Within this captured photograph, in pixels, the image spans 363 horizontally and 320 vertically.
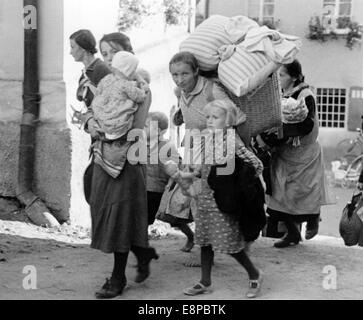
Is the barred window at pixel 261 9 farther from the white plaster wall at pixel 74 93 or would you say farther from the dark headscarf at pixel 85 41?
the dark headscarf at pixel 85 41

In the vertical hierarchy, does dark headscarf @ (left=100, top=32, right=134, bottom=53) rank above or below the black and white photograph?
above

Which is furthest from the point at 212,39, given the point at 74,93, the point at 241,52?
the point at 74,93

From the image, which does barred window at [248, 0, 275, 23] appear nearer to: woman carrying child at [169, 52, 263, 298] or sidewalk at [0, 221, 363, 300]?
sidewalk at [0, 221, 363, 300]

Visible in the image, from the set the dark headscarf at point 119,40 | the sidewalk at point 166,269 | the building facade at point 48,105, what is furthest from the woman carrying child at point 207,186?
the building facade at point 48,105

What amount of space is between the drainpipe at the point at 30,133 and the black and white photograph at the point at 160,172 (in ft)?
0.04

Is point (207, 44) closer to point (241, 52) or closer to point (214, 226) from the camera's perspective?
point (241, 52)

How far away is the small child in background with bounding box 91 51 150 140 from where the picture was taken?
4.76m

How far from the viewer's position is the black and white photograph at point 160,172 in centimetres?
481

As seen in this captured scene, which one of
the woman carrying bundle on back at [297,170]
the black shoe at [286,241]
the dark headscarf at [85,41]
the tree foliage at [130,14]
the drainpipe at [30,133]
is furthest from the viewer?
the tree foliage at [130,14]

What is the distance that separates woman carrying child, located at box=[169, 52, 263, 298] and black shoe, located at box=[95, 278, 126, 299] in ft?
1.37

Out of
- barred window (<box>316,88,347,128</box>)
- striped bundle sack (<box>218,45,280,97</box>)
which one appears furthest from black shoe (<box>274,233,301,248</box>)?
barred window (<box>316,88,347,128</box>)

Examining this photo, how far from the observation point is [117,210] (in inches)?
189
